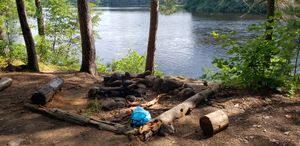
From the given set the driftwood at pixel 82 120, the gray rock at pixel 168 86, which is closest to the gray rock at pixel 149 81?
the gray rock at pixel 168 86

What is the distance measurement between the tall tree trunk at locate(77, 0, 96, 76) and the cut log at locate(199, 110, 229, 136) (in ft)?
19.2

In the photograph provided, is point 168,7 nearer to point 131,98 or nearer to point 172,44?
point 131,98

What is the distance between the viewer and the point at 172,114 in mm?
5816

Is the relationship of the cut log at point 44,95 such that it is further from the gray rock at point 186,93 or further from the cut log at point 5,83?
the gray rock at point 186,93

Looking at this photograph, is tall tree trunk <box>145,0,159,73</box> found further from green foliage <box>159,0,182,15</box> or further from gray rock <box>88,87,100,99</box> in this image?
gray rock <box>88,87,100,99</box>

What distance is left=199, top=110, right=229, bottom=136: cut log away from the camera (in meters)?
5.20

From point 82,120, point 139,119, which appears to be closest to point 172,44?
point 82,120

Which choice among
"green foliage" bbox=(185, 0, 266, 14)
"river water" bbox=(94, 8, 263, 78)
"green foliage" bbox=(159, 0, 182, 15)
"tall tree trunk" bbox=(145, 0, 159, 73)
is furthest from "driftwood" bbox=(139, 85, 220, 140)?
"green foliage" bbox=(185, 0, 266, 14)

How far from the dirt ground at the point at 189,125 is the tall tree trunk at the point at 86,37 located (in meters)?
2.79

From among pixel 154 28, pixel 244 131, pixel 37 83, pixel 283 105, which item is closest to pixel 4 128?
pixel 37 83

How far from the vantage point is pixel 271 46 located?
689 cm

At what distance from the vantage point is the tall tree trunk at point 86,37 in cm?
975

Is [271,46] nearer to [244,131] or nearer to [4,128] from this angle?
[244,131]

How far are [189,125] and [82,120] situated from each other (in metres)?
1.98
